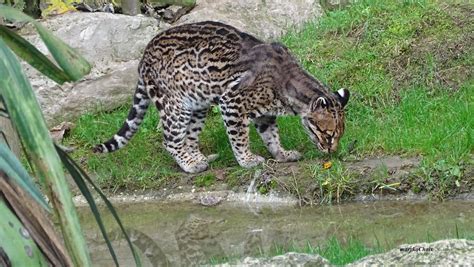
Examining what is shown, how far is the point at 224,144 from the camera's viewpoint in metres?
8.52

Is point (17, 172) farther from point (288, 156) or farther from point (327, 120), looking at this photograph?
point (288, 156)

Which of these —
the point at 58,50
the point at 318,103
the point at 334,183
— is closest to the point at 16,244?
the point at 58,50

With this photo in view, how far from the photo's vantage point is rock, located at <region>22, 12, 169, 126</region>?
9242 mm

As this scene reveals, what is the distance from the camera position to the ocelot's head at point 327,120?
7469mm

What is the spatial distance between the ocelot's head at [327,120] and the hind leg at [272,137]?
39 centimetres

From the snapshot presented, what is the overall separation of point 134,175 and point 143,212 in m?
0.54

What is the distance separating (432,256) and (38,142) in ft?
8.40

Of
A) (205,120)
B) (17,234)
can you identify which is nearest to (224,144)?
(205,120)

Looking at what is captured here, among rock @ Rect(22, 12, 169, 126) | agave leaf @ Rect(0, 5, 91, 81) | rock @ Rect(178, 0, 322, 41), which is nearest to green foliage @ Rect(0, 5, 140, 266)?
agave leaf @ Rect(0, 5, 91, 81)

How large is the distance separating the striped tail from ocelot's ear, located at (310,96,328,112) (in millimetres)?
1574

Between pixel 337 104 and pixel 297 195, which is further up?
pixel 337 104

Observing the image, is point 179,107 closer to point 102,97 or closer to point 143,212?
point 143,212

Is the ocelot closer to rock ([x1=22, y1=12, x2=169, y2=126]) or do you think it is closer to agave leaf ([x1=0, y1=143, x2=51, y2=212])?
rock ([x1=22, y1=12, x2=169, y2=126])

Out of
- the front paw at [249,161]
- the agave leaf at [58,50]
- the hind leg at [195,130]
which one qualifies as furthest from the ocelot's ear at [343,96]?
the agave leaf at [58,50]
